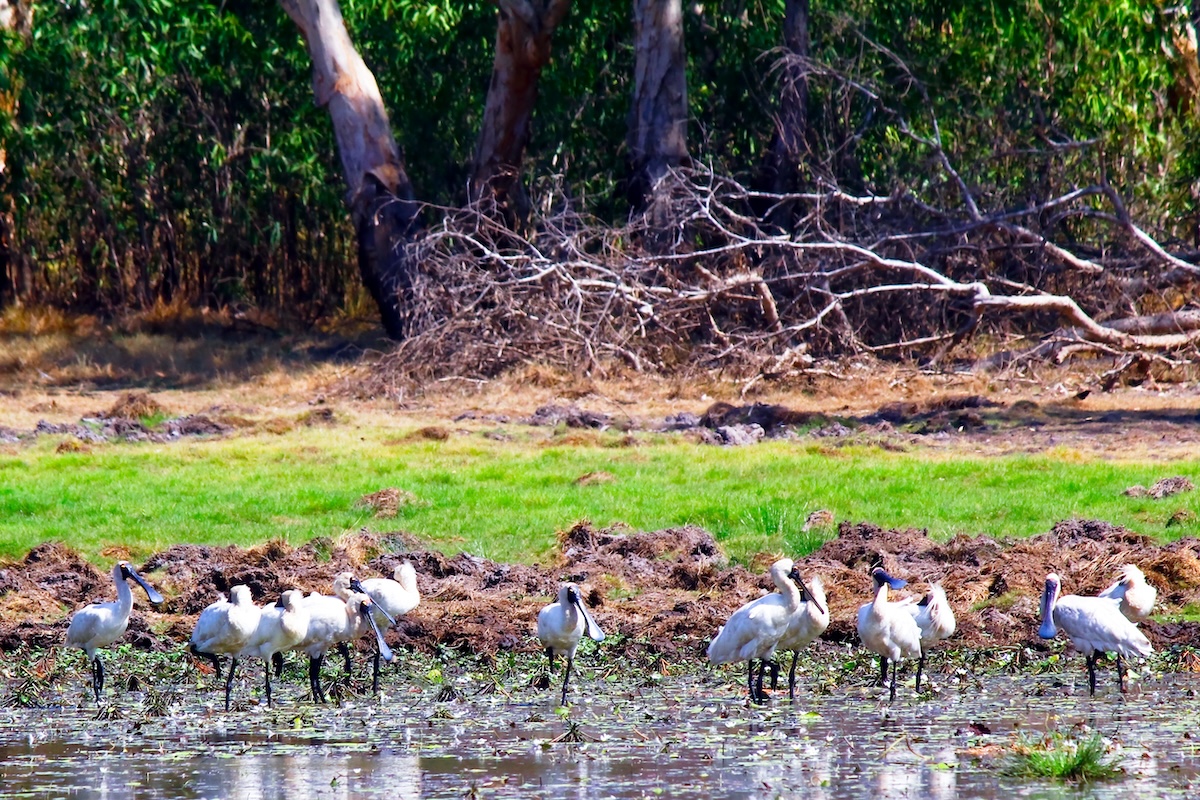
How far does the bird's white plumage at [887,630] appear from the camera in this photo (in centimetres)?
841

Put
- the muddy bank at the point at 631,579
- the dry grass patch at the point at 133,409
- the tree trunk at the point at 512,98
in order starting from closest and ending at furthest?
the muddy bank at the point at 631,579 < the dry grass patch at the point at 133,409 < the tree trunk at the point at 512,98

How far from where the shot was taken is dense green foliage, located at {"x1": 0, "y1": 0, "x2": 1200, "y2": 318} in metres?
21.9

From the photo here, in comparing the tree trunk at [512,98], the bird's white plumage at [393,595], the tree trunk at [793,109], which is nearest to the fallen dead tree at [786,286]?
the tree trunk at [793,109]

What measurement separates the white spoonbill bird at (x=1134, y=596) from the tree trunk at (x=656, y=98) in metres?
13.8

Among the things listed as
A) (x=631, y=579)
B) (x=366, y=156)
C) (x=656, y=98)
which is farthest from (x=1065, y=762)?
(x=366, y=156)

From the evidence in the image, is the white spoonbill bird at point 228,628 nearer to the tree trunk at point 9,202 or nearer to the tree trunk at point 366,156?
the tree trunk at point 366,156

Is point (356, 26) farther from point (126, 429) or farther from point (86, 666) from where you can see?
point (86, 666)

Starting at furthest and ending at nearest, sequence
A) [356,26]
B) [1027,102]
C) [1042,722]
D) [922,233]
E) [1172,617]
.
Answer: [356,26]
[1027,102]
[922,233]
[1172,617]
[1042,722]

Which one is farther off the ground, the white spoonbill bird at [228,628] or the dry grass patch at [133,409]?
the dry grass patch at [133,409]

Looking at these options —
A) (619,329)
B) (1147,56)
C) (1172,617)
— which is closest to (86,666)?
(1172,617)

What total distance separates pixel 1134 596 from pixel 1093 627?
1.89ft

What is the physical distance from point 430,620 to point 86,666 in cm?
194

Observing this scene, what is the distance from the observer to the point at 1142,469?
13516mm

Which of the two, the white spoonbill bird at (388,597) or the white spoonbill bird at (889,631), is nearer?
the white spoonbill bird at (889,631)
